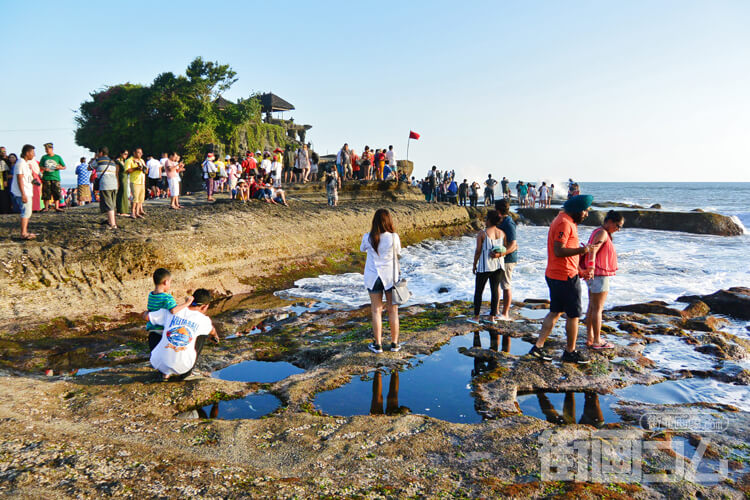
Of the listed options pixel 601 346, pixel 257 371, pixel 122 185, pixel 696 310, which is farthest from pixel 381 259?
pixel 122 185

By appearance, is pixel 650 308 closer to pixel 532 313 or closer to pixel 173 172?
pixel 532 313

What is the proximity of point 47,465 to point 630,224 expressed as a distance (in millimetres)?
28129

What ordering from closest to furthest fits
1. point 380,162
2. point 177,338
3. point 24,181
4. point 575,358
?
point 177,338 < point 575,358 < point 24,181 < point 380,162

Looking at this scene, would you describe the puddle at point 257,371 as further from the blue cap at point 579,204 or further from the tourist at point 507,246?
the blue cap at point 579,204

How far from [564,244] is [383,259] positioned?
6.75 feet

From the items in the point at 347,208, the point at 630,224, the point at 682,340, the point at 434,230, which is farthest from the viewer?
the point at 630,224

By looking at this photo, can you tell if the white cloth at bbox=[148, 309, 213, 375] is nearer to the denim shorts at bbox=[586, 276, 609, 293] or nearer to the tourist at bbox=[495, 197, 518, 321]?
the tourist at bbox=[495, 197, 518, 321]

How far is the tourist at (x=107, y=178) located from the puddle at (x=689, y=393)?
940 centimetres

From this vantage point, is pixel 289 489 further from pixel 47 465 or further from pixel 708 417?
pixel 708 417

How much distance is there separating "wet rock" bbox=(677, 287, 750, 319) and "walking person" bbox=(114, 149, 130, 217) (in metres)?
12.2

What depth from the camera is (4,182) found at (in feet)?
35.8

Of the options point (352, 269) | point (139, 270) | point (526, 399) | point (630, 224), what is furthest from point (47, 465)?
point (630, 224)

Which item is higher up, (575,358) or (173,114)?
(173,114)

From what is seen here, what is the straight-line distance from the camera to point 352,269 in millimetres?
12891
